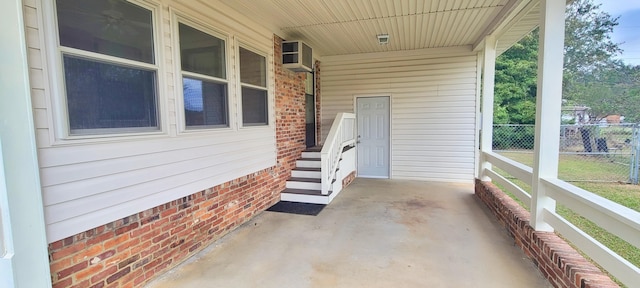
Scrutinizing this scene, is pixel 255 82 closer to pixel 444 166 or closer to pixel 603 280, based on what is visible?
pixel 603 280

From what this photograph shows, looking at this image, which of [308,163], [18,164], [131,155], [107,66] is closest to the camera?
[18,164]

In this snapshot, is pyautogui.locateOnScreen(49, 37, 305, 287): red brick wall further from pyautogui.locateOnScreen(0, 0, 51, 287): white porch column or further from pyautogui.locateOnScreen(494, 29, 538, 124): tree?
pyautogui.locateOnScreen(494, 29, 538, 124): tree

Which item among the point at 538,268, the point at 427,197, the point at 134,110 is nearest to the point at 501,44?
the point at 427,197

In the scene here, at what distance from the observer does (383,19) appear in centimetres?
450

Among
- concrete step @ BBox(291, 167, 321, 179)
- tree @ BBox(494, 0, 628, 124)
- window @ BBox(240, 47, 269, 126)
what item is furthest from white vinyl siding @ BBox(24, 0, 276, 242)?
tree @ BBox(494, 0, 628, 124)

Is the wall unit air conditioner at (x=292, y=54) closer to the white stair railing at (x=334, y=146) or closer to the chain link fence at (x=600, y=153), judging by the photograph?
the white stair railing at (x=334, y=146)

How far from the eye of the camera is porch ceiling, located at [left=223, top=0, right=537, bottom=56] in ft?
12.7

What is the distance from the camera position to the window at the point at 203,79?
120 inches

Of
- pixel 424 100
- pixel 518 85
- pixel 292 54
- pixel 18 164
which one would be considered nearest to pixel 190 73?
pixel 18 164

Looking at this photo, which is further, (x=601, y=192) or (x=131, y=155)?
(x=601, y=192)

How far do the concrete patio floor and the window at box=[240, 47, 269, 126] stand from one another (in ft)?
4.99

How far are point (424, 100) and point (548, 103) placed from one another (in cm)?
388

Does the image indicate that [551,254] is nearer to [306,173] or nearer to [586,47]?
[306,173]

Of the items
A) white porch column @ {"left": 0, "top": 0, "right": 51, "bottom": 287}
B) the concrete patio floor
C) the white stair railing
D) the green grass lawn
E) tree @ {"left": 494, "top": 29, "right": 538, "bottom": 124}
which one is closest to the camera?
white porch column @ {"left": 0, "top": 0, "right": 51, "bottom": 287}
